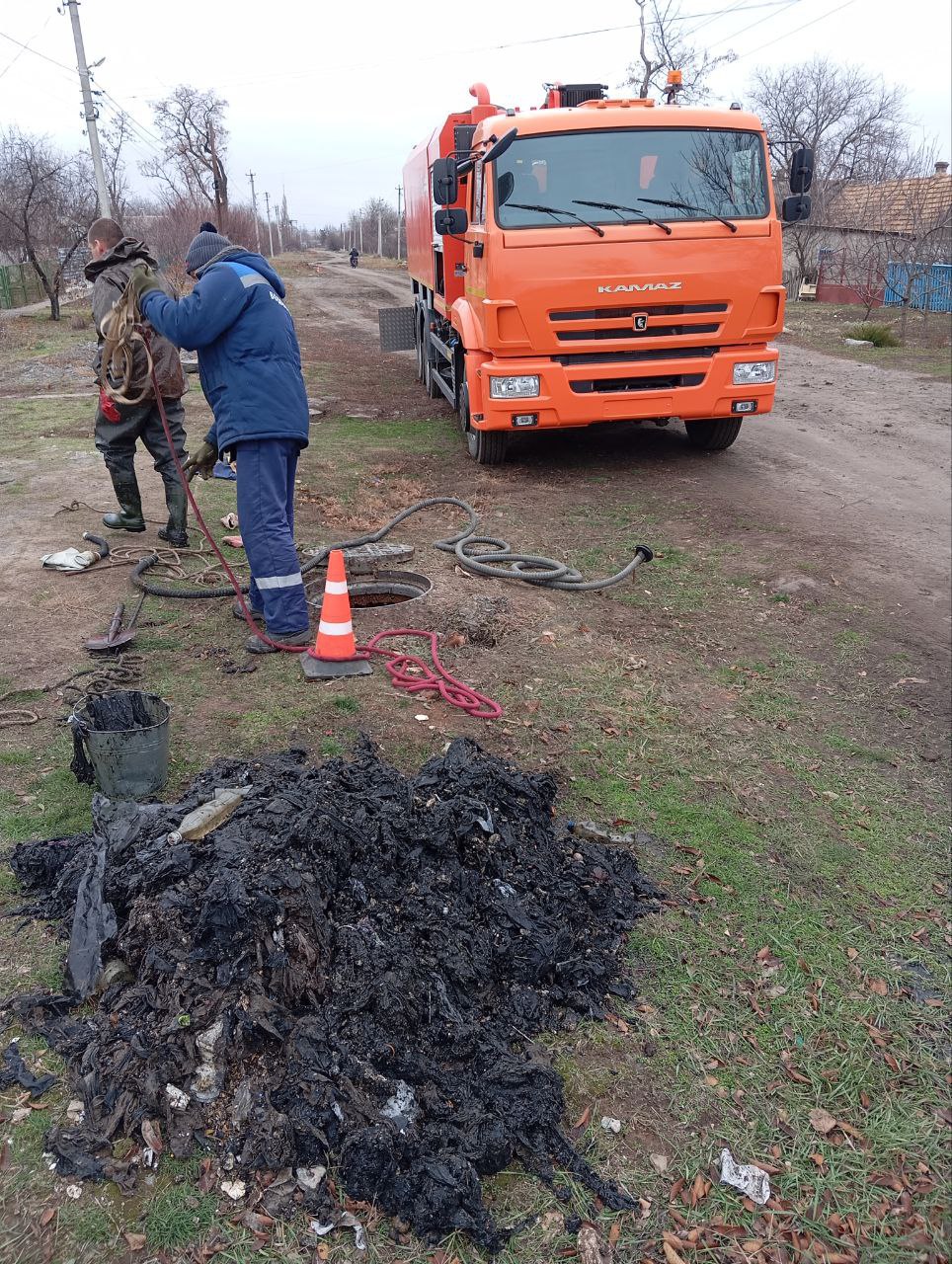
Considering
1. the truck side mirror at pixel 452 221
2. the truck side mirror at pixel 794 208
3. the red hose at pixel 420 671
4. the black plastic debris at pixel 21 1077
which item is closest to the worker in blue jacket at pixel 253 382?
the red hose at pixel 420 671

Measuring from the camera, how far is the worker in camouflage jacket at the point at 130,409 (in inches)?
224

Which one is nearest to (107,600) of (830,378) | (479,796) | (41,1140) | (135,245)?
(135,245)

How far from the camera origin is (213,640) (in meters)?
5.11

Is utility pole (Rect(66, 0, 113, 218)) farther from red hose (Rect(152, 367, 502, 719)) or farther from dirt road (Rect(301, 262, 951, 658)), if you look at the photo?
red hose (Rect(152, 367, 502, 719))

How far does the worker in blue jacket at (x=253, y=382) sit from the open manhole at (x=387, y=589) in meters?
1.02

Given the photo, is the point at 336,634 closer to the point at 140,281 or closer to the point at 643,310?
the point at 140,281

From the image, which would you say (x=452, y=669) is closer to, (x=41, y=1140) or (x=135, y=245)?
(x=41, y=1140)

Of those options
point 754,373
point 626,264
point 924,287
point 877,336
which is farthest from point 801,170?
point 924,287

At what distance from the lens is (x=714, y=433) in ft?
29.4

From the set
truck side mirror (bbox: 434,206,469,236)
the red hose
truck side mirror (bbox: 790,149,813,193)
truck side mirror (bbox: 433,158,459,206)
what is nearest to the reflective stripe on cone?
the red hose

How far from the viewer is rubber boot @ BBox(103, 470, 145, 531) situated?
648cm

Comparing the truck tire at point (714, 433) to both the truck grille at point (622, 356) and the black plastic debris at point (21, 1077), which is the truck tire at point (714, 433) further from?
the black plastic debris at point (21, 1077)

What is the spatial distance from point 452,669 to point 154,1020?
2568 mm

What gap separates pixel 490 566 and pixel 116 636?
2.37 meters
